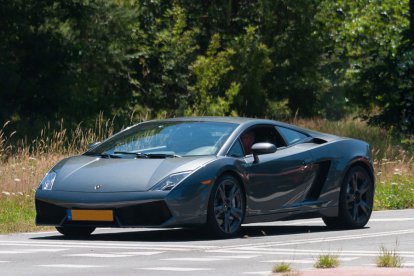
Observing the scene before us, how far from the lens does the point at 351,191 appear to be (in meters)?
15.8

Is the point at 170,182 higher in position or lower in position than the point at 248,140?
lower

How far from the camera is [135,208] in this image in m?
13.5

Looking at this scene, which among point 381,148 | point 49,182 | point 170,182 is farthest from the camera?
point 381,148

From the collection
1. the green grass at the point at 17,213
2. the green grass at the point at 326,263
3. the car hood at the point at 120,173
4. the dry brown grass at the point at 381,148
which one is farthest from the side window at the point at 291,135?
the dry brown grass at the point at 381,148

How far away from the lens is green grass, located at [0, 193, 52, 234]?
50.8ft

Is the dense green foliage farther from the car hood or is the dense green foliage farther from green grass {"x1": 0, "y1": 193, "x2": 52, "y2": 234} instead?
the car hood

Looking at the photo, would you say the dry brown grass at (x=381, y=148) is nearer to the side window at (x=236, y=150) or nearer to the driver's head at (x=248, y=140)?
the driver's head at (x=248, y=140)

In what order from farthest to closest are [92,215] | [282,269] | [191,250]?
1. [92,215]
2. [191,250]
3. [282,269]

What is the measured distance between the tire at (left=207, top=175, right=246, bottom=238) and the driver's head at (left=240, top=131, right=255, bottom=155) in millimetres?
632

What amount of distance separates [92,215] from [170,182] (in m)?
0.88

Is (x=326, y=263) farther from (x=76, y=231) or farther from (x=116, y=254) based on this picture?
(x=76, y=231)

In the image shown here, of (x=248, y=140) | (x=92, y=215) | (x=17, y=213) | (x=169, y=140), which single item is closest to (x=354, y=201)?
(x=248, y=140)

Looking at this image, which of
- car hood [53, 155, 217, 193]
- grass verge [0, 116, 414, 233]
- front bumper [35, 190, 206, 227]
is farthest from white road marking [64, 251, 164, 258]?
grass verge [0, 116, 414, 233]

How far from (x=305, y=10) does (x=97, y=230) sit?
1552 inches
